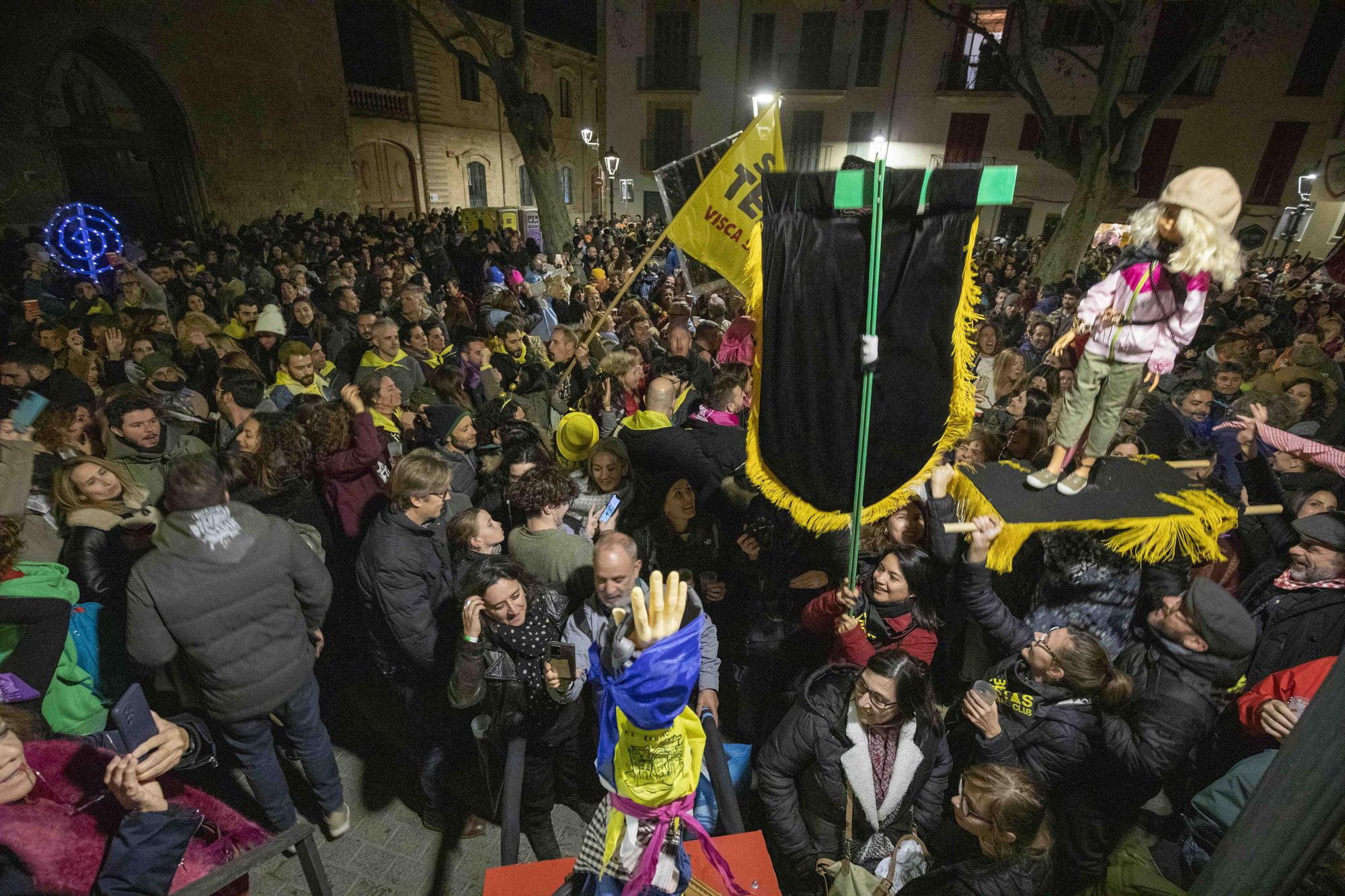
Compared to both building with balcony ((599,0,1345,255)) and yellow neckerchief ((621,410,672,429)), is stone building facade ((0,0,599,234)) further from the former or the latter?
yellow neckerchief ((621,410,672,429))

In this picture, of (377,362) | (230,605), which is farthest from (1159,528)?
(377,362)

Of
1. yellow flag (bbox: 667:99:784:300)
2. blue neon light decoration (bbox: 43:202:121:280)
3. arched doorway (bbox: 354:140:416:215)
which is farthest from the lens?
arched doorway (bbox: 354:140:416:215)

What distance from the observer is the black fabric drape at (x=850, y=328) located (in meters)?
1.98

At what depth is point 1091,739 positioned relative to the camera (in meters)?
2.61

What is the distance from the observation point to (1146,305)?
215 cm

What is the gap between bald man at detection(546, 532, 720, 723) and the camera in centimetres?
258

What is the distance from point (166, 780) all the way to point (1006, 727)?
3.25m

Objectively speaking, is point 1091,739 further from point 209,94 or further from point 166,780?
point 209,94

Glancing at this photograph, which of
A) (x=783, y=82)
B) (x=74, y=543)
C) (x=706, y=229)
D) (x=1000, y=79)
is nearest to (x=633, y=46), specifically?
(x=783, y=82)

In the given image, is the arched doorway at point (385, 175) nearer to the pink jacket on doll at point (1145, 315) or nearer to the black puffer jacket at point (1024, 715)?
the black puffer jacket at point (1024, 715)

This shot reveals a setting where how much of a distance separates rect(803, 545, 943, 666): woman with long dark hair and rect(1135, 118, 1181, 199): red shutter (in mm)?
27199

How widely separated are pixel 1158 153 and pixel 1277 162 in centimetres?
379

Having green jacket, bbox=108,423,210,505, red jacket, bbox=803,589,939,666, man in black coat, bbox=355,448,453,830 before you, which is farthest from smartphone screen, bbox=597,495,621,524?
green jacket, bbox=108,423,210,505

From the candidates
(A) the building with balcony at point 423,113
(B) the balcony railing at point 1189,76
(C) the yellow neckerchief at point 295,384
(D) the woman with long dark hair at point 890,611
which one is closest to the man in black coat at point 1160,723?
(D) the woman with long dark hair at point 890,611
